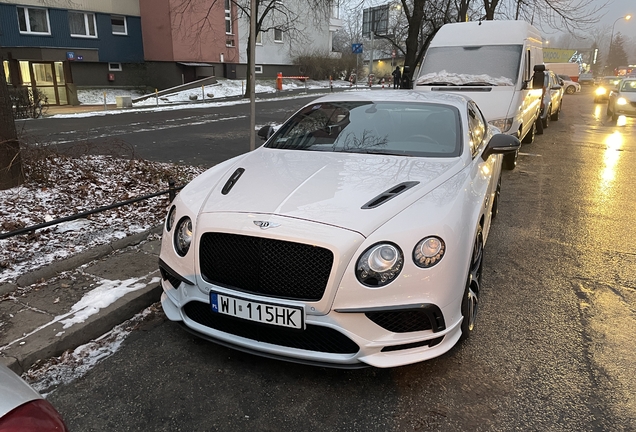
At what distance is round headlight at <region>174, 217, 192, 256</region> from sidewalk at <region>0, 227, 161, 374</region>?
0.90m

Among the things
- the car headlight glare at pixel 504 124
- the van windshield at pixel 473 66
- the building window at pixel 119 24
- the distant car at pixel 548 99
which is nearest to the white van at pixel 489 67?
the van windshield at pixel 473 66

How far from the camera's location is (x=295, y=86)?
37.8m

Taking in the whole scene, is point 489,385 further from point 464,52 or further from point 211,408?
point 464,52

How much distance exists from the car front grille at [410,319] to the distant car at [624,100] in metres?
18.7

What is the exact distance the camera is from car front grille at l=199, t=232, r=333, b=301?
101 inches

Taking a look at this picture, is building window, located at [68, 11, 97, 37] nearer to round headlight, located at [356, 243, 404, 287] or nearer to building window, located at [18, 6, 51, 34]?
building window, located at [18, 6, 51, 34]

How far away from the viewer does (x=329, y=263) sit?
8.38 ft

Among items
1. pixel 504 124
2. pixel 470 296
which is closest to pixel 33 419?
pixel 470 296

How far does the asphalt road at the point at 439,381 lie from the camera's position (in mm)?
2551

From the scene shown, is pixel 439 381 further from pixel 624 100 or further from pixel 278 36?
pixel 278 36

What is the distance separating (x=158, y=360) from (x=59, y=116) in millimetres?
17904

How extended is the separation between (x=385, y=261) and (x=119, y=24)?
3277 cm

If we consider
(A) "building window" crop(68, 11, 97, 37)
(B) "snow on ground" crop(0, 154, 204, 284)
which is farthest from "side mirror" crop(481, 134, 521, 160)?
(A) "building window" crop(68, 11, 97, 37)

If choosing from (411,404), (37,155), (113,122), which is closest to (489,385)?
(411,404)
